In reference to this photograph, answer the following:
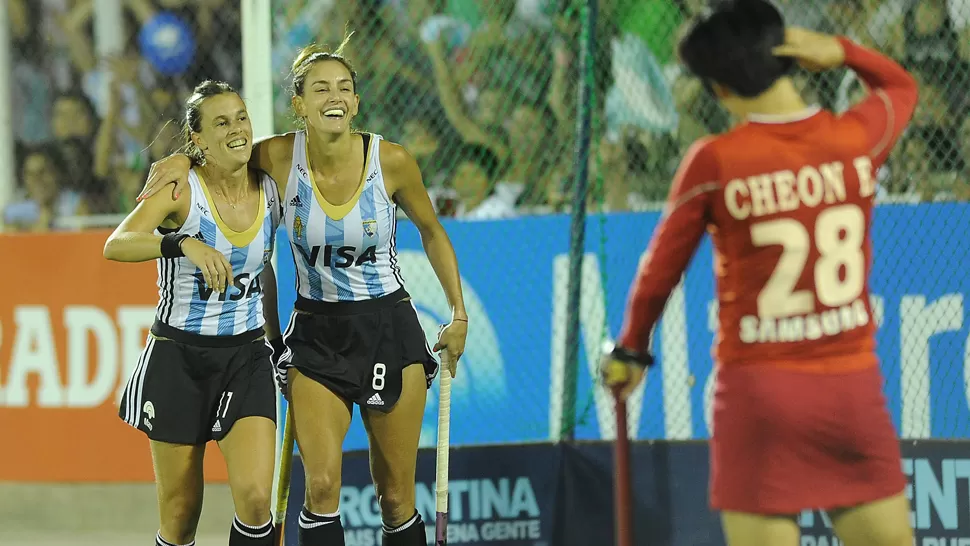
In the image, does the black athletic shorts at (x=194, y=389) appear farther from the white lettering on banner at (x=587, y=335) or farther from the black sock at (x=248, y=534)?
the white lettering on banner at (x=587, y=335)

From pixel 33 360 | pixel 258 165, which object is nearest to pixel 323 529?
pixel 258 165

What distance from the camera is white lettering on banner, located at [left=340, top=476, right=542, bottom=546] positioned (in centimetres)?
657

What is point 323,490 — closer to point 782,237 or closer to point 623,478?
point 623,478

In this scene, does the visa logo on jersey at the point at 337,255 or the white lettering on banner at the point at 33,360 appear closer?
the visa logo on jersey at the point at 337,255

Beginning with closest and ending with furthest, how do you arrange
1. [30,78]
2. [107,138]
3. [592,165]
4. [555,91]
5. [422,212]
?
[422,212], [592,165], [555,91], [107,138], [30,78]

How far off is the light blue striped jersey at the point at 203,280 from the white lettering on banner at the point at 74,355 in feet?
9.35

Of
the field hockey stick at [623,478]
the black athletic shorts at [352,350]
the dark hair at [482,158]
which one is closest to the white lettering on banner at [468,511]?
the black athletic shorts at [352,350]

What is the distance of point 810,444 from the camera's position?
3299 millimetres

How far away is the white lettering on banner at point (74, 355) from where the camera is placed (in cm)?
784

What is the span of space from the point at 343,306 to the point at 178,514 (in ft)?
3.39

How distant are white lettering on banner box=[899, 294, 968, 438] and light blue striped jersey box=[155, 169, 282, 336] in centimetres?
330

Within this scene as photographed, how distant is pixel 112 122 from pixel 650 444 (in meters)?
4.68

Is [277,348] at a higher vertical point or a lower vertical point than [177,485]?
higher

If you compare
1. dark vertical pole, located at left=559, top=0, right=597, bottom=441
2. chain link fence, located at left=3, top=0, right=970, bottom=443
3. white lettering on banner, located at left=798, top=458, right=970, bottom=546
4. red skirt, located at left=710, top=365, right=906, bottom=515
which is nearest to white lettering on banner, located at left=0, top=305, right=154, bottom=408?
chain link fence, located at left=3, top=0, right=970, bottom=443
